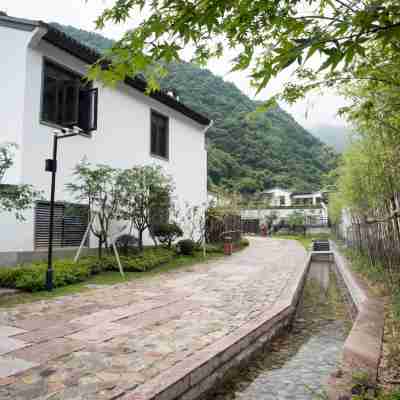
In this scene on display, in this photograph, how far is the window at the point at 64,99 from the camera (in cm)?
853

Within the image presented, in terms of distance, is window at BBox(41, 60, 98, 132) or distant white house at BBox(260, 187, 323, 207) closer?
window at BBox(41, 60, 98, 132)

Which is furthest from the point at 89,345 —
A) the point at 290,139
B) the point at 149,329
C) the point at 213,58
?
the point at 290,139

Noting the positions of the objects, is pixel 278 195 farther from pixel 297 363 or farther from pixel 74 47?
pixel 297 363

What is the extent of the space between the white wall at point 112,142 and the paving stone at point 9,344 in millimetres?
4608

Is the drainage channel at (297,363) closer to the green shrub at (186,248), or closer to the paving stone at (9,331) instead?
the paving stone at (9,331)

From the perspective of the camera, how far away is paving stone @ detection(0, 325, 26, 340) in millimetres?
3734

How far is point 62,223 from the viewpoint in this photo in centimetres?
897

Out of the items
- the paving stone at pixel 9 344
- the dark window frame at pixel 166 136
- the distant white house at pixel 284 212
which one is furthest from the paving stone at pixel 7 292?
the distant white house at pixel 284 212

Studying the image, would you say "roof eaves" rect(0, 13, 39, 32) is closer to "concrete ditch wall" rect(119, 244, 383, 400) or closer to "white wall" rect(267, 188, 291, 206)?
"concrete ditch wall" rect(119, 244, 383, 400)

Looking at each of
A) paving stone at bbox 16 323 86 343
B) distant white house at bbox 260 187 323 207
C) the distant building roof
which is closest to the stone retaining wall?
paving stone at bbox 16 323 86 343

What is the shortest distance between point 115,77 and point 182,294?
4901 mm

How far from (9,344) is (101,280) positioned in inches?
160

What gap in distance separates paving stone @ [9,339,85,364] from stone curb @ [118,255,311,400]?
3.53ft

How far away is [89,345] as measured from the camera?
11.2ft
